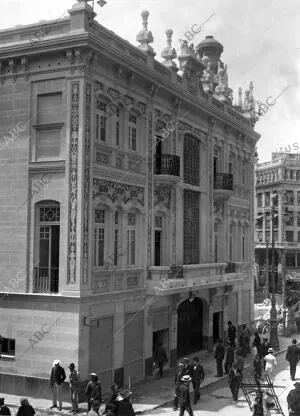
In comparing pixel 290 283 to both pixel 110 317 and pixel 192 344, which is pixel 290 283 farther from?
pixel 110 317

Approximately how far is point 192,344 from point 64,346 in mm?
10906

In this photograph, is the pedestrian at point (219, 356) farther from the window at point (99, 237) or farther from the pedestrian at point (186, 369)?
the window at point (99, 237)

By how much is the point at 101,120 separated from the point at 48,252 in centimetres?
517

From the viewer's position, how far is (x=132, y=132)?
23.8 meters

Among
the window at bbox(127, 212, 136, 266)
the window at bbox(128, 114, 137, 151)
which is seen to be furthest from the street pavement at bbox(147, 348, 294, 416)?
the window at bbox(128, 114, 137, 151)

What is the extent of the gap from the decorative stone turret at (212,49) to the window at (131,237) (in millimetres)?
16909

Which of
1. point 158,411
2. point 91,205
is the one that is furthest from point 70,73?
point 158,411

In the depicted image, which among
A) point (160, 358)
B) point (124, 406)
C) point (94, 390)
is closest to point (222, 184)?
point (160, 358)

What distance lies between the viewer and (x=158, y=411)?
19.2 m

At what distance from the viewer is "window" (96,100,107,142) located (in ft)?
70.3

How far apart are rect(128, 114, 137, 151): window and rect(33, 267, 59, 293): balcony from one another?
6.01m

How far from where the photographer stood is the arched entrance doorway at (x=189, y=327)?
2792 centimetres

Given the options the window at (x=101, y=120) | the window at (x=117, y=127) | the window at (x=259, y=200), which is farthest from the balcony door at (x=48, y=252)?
the window at (x=259, y=200)

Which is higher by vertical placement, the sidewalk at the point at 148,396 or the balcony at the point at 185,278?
the balcony at the point at 185,278
